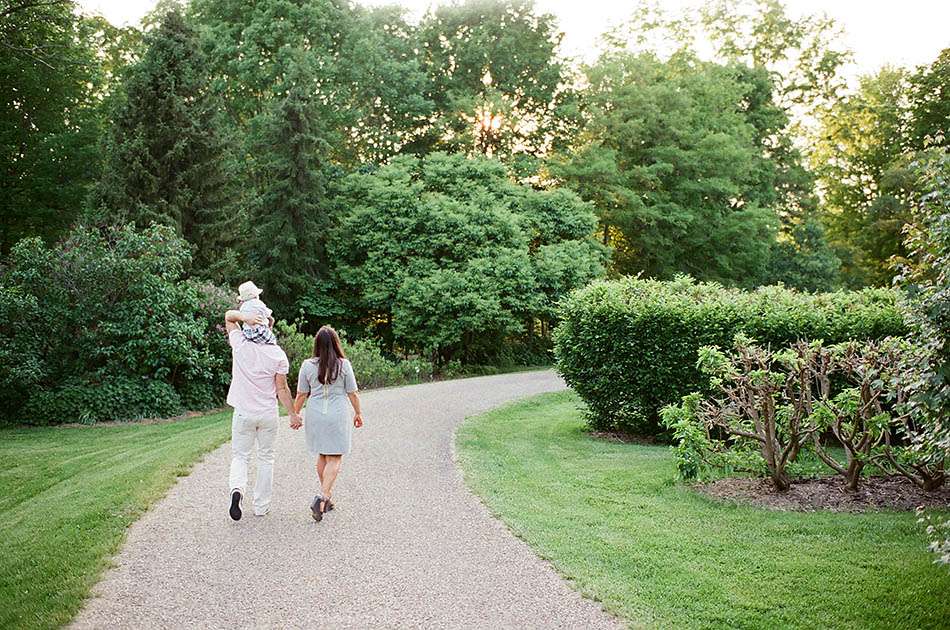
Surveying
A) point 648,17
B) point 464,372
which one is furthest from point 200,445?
point 648,17

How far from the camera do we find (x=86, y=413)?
599 inches

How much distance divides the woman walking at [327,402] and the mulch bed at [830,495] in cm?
401

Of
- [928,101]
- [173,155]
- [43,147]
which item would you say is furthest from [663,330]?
[928,101]

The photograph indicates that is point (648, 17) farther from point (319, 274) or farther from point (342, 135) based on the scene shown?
point (319, 274)

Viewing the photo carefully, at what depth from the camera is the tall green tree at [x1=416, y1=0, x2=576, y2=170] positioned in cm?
3078

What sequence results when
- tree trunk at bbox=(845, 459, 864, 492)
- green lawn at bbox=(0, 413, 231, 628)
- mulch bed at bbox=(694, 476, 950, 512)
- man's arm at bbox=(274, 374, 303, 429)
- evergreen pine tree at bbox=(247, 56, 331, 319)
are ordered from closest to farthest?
green lawn at bbox=(0, 413, 231, 628) < man's arm at bbox=(274, 374, 303, 429) < mulch bed at bbox=(694, 476, 950, 512) < tree trunk at bbox=(845, 459, 864, 492) < evergreen pine tree at bbox=(247, 56, 331, 319)

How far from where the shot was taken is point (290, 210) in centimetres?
2520

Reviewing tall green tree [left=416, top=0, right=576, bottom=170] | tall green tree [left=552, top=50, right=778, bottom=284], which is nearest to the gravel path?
tall green tree [left=552, top=50, right=778, bottom=284]

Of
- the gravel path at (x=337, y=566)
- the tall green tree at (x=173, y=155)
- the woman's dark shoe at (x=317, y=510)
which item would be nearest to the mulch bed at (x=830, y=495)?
the gravel path at (x=337, y=566)

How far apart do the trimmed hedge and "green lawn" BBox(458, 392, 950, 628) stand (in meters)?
2.24

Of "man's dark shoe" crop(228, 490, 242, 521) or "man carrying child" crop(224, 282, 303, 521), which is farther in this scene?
"man carrying child" crop(224, 282, 303, 521)

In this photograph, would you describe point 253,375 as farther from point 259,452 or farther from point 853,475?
point 853,475

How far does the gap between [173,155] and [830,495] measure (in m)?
21.2

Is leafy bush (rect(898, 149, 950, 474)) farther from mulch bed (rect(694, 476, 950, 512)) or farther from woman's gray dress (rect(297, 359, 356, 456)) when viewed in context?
woman's gray dress (rect(297, 359, 356, 456))
